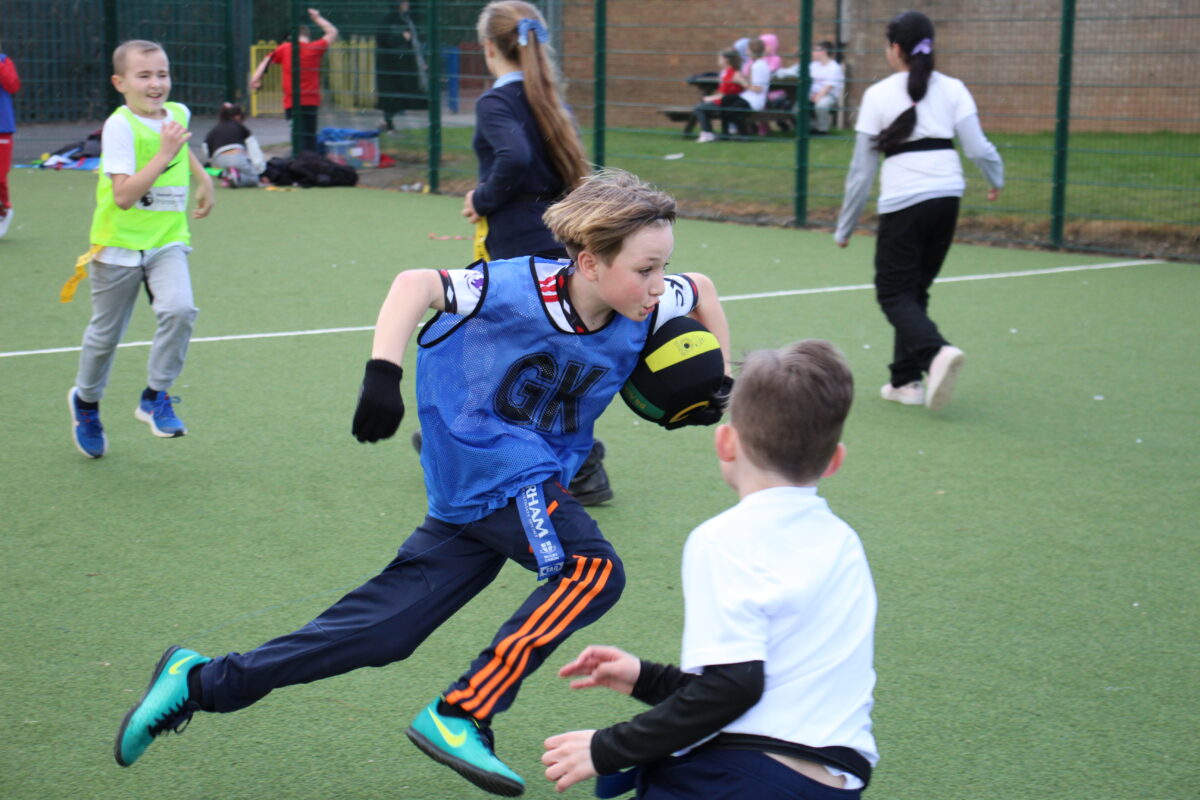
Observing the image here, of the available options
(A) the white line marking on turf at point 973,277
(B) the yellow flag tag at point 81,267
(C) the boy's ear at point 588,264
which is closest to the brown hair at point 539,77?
(B) the yellow flag tag at point 81,267

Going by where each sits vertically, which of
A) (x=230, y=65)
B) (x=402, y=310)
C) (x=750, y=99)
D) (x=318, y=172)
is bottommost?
(x=318, y=172)

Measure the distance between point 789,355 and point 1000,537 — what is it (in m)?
3.07

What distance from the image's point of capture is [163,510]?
4984 millimetres

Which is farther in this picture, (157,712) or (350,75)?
(350,75)

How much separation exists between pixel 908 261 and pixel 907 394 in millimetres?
700

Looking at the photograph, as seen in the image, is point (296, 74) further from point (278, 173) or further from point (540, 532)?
point (540, 532)

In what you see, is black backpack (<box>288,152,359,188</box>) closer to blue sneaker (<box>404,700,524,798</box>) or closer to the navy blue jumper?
the navy blue jumper

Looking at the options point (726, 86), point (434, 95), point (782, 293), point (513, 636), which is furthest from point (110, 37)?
point (513, 636)

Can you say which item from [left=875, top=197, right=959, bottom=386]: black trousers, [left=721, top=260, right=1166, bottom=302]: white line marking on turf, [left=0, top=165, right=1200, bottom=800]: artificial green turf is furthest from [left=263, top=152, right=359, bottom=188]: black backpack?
[left=875, top=197, right=959, bottom=386]: black trousers

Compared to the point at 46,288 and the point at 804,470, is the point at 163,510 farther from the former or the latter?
the point at 46,288

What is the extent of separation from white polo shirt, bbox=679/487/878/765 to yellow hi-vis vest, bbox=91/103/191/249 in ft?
13.1

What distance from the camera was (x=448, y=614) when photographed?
3.09 metres

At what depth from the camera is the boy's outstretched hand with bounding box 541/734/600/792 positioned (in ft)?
7.04

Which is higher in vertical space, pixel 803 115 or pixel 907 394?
pixel 803 115
